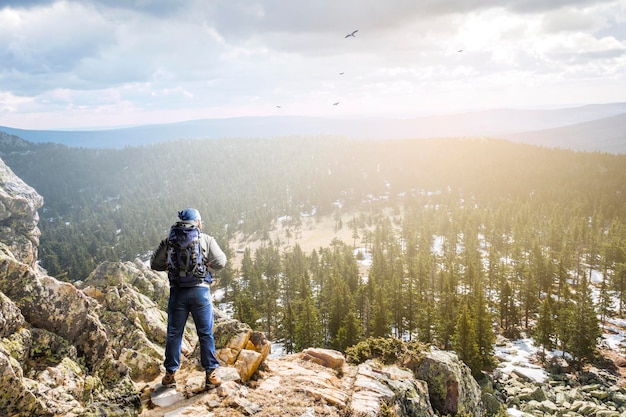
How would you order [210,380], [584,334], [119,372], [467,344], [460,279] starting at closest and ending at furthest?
[210,380]
[119,372]
[467,344]
[584,334]
[460,279]

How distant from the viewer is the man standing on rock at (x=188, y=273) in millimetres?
9680

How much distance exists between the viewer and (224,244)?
15062 centimetres

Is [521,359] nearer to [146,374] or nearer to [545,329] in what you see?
[545,329]

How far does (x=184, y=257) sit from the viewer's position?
9.67 m

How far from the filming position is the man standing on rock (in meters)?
9.68

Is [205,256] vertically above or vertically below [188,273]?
above

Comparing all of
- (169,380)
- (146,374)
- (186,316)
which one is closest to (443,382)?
(146,374)

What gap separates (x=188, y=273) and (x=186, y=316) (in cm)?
140

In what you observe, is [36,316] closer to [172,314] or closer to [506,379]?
[172,314]

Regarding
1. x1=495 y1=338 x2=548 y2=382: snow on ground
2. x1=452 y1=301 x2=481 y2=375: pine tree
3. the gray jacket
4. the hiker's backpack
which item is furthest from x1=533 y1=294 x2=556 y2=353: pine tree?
the hiker's backpack

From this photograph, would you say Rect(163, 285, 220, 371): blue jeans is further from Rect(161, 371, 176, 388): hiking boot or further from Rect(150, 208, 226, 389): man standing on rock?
Rect(161, 371, 176, 388): hiking boot

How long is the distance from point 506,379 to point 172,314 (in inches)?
2141

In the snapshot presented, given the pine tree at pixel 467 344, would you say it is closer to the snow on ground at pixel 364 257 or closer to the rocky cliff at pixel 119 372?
the rocky cliff at pixel 119 372

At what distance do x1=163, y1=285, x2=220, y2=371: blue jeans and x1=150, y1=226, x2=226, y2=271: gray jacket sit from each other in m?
0.67
